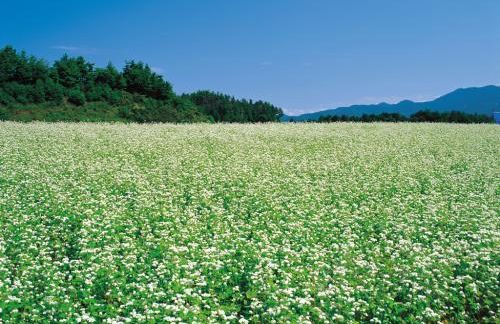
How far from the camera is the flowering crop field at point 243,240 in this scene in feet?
22.0

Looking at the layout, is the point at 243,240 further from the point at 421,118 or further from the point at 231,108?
the point at 231,108

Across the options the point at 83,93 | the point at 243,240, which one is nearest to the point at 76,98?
the point at 83,93

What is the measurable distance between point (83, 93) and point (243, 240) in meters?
54.0

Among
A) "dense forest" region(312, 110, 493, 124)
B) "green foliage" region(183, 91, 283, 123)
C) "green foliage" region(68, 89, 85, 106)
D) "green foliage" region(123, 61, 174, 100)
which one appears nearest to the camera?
"green foliage" region(68, 89, 85, 106)

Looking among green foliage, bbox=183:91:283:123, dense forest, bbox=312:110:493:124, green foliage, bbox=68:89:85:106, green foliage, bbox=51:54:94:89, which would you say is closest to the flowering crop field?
green foliage, bbox=68:89:85:106

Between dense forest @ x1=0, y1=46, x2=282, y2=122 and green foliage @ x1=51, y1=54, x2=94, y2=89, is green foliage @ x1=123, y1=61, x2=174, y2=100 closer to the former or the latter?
dense forest @ x1=0, y1=46, x2=282, y2=122

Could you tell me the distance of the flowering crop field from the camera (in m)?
6.71

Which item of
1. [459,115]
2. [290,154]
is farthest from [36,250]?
[459,115]

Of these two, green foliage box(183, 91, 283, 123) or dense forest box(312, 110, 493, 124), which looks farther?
green foliage box(183, 91, 283, 123)

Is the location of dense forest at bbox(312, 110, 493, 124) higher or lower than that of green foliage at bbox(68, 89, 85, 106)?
lower

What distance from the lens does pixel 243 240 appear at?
9.16 m

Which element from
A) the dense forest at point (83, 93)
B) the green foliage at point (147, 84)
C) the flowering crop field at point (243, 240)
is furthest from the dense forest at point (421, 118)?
the flowering crop field at point (243, 240)

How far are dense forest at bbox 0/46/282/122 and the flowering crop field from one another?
35467mm

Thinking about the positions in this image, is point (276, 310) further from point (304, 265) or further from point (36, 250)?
point (36, 250)
